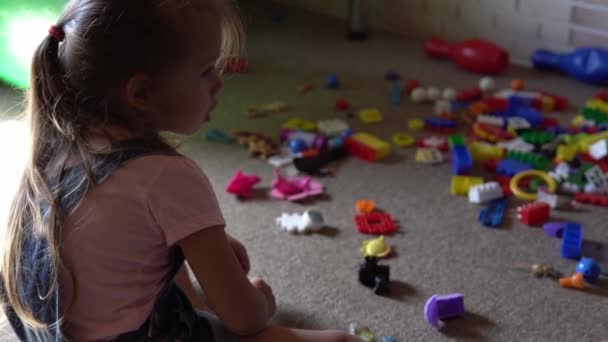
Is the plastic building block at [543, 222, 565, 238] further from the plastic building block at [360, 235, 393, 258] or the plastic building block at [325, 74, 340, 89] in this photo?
the plastic building block at [325, 74, 340, 89]

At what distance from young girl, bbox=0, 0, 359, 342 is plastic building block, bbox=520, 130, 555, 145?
0.97 meters

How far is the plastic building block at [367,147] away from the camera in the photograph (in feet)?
4.97

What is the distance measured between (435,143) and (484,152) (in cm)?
12

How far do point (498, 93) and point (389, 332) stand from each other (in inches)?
40.2

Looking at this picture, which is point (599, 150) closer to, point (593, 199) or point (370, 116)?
point (593, 199)

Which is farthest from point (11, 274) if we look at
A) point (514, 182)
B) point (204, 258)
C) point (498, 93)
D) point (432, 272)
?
point (498, 93)

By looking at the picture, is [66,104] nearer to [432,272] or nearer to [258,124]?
[432,272]

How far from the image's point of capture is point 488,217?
1.29 metres

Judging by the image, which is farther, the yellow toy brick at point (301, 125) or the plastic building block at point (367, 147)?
the yellow toy brick at point (301, 125)

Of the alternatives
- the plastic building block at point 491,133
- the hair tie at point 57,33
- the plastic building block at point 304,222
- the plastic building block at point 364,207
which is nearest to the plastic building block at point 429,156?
the plastic building block at point 491,133

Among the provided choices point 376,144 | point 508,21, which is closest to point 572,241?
point 376,144

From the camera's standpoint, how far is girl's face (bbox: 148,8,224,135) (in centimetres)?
72

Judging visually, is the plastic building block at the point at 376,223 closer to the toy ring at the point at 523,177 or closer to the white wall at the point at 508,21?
the toy ring at the point at 523,177

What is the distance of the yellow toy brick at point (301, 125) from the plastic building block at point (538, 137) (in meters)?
0.48
